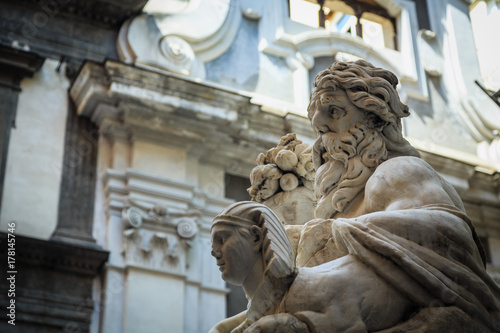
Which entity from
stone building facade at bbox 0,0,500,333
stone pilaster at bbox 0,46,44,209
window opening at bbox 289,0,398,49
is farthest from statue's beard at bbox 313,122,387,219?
window opening at bbox 289,0,398,49

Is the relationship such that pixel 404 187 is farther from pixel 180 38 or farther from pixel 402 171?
pixel 180 38

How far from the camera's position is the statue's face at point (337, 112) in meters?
4.69

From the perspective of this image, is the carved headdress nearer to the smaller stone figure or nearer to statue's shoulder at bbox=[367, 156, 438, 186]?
the smaller stone figure

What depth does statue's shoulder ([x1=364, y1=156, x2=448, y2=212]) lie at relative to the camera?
4273 mm

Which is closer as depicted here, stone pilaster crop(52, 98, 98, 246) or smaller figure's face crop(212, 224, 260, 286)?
smaller figure's face crop(212, 224, 260, 286)

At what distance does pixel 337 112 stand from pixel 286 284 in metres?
1.05

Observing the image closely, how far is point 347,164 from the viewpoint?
15.5 ft

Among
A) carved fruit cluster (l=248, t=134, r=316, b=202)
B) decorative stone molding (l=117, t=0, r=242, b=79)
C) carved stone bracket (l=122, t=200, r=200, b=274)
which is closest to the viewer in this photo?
carved fruit cluster (l=248, t=134, r=316, b=202)

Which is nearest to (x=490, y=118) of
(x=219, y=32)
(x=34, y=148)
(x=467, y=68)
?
(x=467, y=68)

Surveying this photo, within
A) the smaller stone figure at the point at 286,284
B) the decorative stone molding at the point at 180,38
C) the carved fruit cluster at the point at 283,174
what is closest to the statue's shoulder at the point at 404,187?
the smaller stone figure at the point at 286,284

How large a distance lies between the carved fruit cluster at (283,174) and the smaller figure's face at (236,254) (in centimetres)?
156

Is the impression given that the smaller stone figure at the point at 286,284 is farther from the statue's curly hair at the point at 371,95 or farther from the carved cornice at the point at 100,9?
the carved cornice at the point at 100,9

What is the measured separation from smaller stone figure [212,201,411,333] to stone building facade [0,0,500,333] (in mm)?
8197

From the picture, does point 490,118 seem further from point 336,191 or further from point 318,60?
point 336,191
